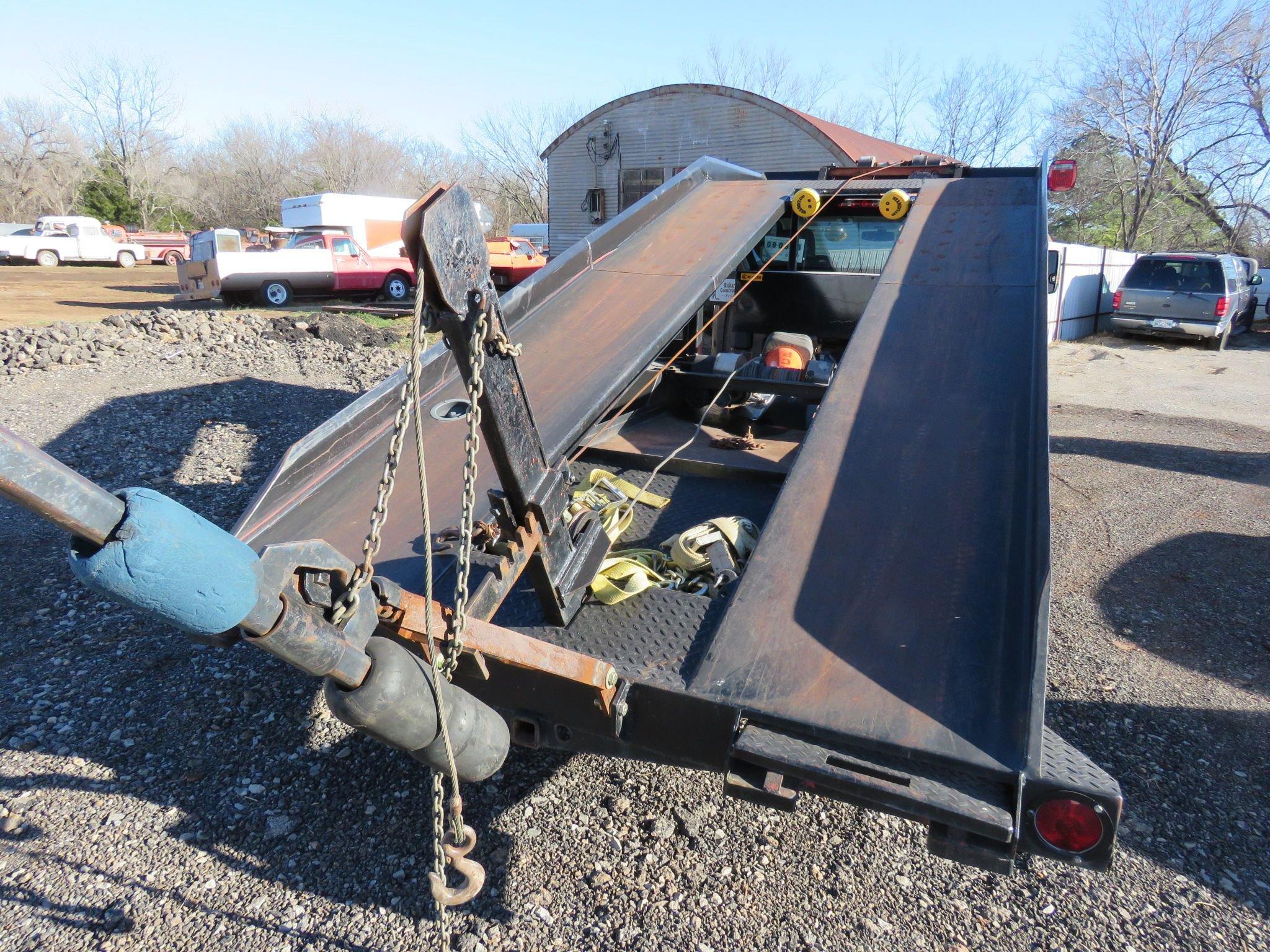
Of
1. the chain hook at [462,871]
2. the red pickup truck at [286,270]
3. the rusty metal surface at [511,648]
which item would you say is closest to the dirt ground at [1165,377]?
the rusty metal surface at [511,648]

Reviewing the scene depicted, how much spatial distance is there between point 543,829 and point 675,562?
40.0 inches

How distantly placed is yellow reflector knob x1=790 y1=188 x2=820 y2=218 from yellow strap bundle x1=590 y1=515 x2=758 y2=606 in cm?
303

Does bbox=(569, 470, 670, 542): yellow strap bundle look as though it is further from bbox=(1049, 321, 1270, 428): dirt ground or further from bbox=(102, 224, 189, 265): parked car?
bbox=(102, 224, 189, 265): parked car

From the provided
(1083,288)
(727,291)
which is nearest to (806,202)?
(727,291)

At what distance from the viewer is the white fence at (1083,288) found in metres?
15.4

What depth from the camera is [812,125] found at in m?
19.1

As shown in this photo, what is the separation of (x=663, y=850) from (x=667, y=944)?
1.20 feet

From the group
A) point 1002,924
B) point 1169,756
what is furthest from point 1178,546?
point 1002,924

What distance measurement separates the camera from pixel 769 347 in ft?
16.0

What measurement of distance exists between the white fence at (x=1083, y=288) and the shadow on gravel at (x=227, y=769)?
1463cm

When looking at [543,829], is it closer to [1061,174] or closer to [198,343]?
[1061,174]

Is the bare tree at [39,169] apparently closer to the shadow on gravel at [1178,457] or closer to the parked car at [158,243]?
the parked car at [158,243]

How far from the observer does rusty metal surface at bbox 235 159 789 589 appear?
307 cm

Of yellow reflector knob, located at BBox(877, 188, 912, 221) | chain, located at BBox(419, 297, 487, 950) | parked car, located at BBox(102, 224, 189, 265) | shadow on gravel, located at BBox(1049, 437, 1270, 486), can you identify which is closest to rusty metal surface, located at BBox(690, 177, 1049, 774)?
chain, located at BBox(419, 297, 487, 950)
